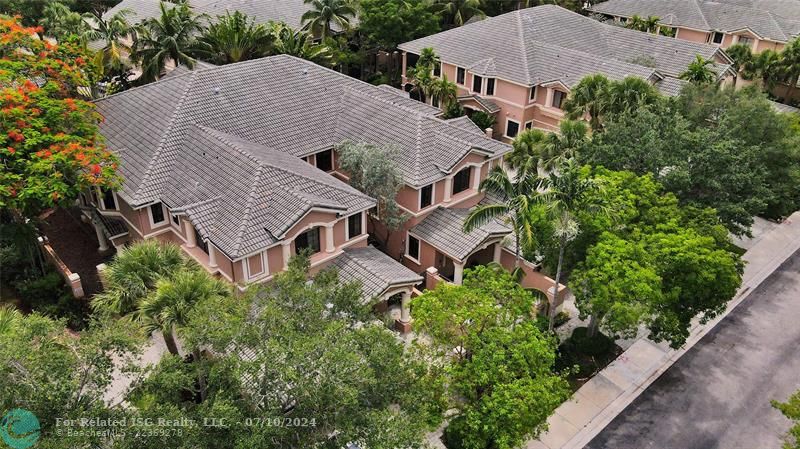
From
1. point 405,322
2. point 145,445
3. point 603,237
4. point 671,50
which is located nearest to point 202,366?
point 145,445

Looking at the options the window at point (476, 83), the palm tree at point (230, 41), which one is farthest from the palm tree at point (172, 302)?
the window at point (476, 83)

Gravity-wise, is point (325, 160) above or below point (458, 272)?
above

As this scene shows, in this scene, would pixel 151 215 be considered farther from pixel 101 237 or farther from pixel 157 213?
pixel 101 237

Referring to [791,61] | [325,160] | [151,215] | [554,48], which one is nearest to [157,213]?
[151,215]

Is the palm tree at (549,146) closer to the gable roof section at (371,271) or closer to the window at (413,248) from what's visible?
the window at (413,248)

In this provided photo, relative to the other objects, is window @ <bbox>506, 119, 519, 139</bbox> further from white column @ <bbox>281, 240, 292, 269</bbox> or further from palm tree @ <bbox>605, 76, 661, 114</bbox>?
white column @ <bbox>281, 240, 292, 269</bbox>
